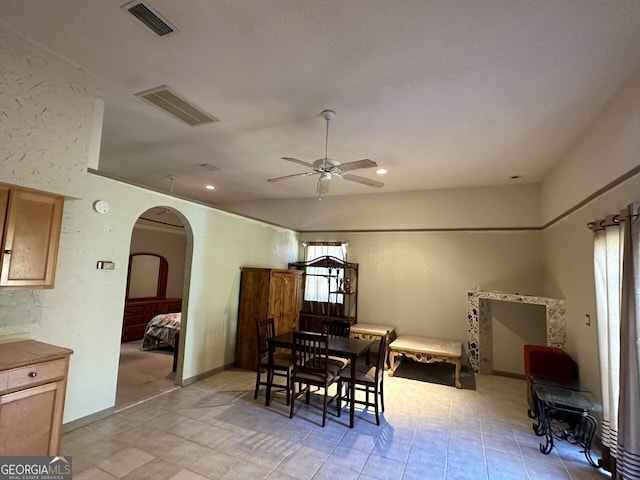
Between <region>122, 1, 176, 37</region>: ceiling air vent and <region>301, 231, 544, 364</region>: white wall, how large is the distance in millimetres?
4857

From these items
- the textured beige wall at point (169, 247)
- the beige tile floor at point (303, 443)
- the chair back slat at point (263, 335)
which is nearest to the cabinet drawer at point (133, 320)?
the textured beige wall at point (169, 247)

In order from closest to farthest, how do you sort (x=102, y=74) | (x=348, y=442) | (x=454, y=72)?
(x=454, y=72), (x=102, y=74), (x=348, y=442)

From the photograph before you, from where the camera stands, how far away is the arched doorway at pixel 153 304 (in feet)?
14.3

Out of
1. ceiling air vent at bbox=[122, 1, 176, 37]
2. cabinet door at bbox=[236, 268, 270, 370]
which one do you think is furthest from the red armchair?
ceiling air vent at bbox=[122, 1, 176, 37]

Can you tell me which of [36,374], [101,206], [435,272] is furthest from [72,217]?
[435,272]

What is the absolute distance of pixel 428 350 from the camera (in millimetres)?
4742

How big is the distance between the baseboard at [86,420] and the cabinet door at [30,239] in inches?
54.2

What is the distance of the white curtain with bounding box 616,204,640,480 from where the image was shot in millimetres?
2131

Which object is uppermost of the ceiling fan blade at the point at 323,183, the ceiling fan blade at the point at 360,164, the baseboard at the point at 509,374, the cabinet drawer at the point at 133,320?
the ceiling fan blade at the point at 360,164

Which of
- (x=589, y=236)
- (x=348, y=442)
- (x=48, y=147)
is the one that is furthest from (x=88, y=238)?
(x=589, y=236)

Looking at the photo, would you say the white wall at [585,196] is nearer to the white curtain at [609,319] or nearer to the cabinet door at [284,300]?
the white curtain at [609,319]

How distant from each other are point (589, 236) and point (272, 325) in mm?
3896

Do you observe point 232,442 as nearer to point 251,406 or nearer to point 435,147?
point 251,406

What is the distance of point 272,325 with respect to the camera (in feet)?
14.1
